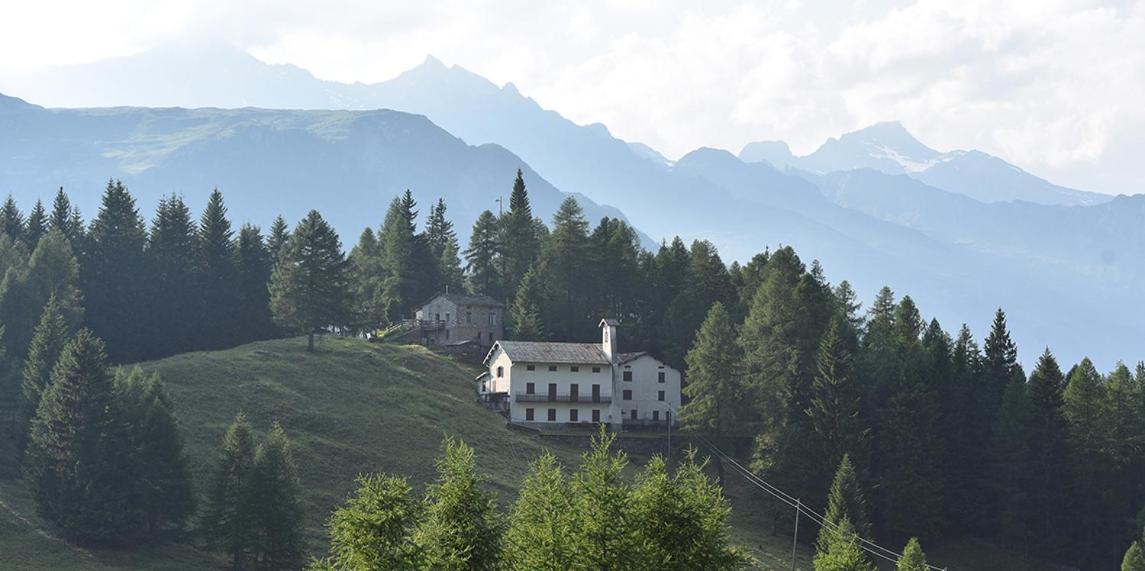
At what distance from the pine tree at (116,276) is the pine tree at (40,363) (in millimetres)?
17838

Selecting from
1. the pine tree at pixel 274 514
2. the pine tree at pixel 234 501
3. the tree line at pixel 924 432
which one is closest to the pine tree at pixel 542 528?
the pine tree at pixel 274 514

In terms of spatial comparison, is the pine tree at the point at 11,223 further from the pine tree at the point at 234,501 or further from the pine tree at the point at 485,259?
the pine tree at the point at 234,501

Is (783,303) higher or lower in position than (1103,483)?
higher

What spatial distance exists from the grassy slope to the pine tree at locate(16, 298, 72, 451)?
2891mm

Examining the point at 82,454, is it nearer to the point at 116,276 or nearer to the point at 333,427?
the point at 333,427

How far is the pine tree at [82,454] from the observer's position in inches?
2749

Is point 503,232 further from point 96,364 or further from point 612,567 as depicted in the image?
point 612,567

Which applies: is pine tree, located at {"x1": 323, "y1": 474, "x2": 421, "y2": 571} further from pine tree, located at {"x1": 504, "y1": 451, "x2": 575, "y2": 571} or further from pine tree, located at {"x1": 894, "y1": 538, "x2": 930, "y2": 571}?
pine tree, located at {"x1": 894, "y1": 538, "x2": 930, "y2": 571}

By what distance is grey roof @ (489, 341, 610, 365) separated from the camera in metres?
101

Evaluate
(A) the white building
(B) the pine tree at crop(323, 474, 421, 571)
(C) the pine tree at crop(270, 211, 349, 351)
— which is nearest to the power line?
(A) the white building

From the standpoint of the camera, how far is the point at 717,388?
Answer: 96312mm

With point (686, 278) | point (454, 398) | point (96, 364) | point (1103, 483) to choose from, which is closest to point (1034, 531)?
point (1103, 483)

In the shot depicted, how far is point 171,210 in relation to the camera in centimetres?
11562

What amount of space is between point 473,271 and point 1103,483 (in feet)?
207
